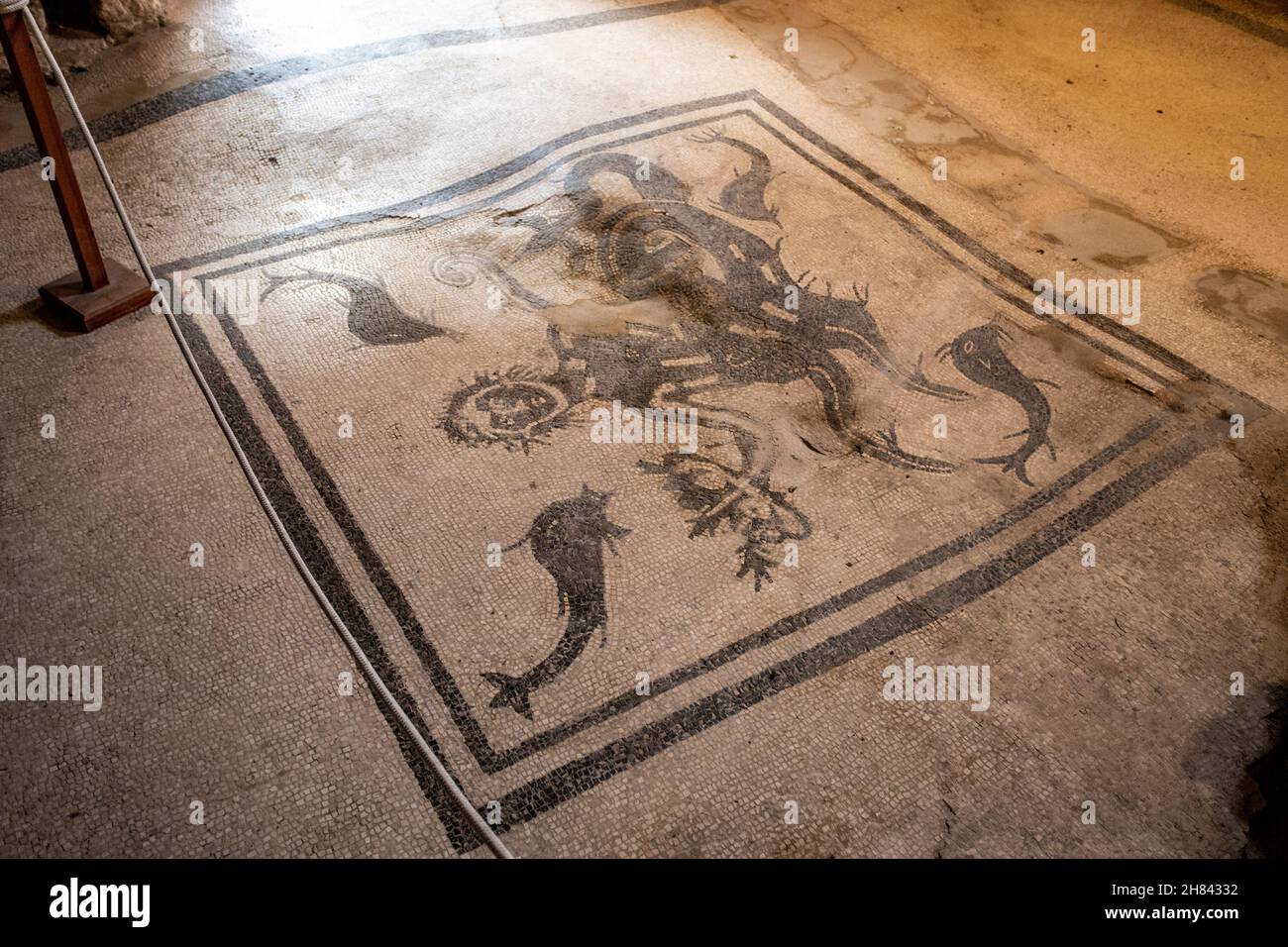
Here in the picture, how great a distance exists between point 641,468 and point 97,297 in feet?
4.59

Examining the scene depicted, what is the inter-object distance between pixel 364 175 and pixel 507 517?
1.42m

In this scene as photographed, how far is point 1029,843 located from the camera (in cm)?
170

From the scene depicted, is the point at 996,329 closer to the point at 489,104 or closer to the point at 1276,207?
the point at 1276,207

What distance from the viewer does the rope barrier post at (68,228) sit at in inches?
84.4

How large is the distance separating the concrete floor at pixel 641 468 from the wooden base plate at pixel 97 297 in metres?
0.04

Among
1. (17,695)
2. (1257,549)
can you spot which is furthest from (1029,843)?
(17,695)
